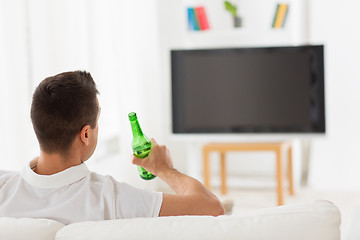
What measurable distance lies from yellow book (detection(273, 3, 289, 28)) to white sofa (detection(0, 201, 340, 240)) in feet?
13.6

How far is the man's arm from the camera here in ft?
4.72

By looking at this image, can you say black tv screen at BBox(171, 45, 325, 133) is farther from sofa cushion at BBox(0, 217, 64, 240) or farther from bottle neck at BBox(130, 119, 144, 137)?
sofa cushion at BBox(0, 217, 64, 240)

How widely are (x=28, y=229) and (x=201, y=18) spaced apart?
Result: 168 inches

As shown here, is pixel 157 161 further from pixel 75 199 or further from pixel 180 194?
pixel 75 199

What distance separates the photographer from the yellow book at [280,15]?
511 cm

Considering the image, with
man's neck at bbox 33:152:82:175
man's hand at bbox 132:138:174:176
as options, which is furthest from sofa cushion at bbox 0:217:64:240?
man's hand at bbox 132:138:174:176

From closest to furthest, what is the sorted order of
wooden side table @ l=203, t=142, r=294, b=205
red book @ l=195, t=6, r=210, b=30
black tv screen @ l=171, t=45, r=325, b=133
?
1. wooden side table @ l=203, t=142, r=294, b=205
2. black tv screen @ l=171, t=45, r=325, b=133
3. red book @ l=195, t=6, r=210, b=30

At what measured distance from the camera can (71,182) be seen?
4.73ft

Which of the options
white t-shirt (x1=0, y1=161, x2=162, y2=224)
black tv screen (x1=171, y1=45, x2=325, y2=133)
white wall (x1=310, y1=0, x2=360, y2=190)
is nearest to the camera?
white t-shirt (x1=0, y1=161, x2=162, y2=224)

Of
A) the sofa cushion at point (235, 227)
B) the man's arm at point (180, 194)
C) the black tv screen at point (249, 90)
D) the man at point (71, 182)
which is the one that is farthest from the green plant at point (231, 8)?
the sofa cushion at point (235, 227)

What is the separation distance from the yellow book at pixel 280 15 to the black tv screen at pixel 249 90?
69cm

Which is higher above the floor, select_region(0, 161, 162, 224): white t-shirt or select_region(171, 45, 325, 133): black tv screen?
select_region(171, 45, 325, 133): black tv screen

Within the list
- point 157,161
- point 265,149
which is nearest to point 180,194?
point 157,161

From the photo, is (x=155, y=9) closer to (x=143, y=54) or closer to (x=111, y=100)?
(x=143, y=54)
